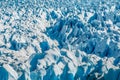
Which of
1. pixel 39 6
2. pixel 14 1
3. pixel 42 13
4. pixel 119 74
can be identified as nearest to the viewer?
pixel 119 74

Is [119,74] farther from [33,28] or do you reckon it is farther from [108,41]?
[33,28]

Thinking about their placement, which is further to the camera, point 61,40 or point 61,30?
point 61,30

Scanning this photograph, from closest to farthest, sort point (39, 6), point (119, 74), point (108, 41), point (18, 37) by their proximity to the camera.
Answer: point (119, 74) → point (108, 41) → point (18, 37) → point (39, 6)

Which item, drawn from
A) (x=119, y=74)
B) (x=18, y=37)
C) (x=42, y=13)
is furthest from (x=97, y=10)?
(x=119, y=74)

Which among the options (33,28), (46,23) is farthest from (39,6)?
(33,28)

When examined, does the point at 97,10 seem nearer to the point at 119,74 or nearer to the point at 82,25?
the point at 82,25

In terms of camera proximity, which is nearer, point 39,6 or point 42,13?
point 42,13
